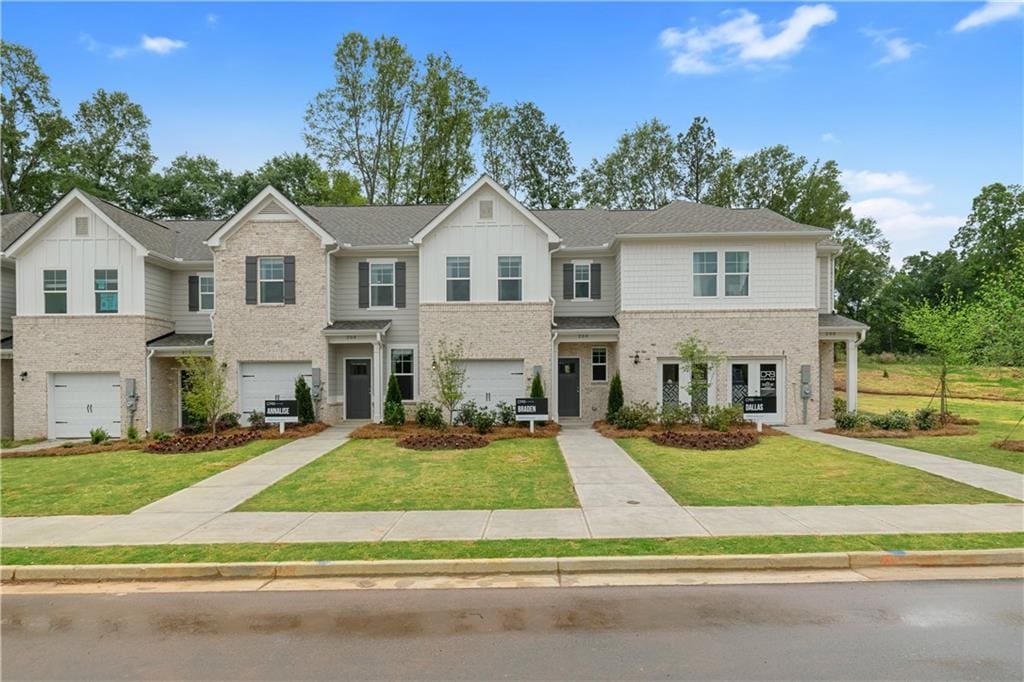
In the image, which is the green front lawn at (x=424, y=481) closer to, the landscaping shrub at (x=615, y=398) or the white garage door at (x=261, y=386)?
the landscaping shrub at (x=615, y=398)

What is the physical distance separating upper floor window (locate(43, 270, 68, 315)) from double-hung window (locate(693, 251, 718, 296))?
69.1 ft

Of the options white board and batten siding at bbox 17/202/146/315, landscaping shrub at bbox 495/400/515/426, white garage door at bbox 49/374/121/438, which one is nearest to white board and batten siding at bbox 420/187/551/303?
landscaping shrub at bbox 495/400/515/426

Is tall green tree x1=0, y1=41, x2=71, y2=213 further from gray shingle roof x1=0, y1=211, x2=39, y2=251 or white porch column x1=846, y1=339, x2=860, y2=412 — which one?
white porch column x1=846, y1=339, x2=860, y2=412

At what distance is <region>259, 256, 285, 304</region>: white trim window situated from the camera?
1898 centimetres

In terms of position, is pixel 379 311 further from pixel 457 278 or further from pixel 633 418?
pixel 633 418

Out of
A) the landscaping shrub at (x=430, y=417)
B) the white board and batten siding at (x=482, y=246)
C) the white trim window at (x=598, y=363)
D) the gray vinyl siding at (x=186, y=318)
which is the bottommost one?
the landscaping shrub at (x=430, y=417)

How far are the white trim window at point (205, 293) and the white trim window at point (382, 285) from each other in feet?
20.0

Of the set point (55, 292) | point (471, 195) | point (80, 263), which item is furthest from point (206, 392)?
point (471, 195)

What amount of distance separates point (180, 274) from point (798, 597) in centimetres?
2193

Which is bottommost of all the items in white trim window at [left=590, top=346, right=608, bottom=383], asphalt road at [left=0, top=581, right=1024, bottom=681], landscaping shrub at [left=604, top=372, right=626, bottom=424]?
asphalt road at [left=0, top=581, right=1024, bottom=681]

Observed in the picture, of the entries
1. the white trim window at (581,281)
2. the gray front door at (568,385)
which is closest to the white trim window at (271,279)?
the gray front door at (568,385)

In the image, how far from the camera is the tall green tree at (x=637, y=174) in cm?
4175

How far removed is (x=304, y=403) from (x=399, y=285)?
17.1ft

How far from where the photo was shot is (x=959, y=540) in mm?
7148
